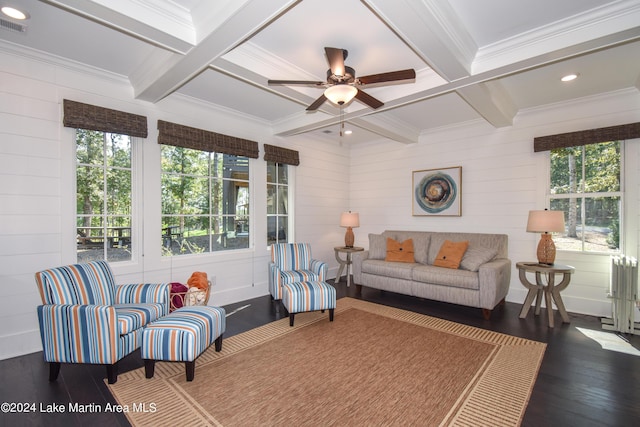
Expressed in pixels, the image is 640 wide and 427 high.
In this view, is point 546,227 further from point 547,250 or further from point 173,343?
point 173,343

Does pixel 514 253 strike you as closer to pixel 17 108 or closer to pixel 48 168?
pixel 48 168

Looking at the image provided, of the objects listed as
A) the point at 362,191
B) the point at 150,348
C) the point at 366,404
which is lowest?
the point at 366,404

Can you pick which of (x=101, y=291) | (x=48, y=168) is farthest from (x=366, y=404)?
(x=48, y=168)

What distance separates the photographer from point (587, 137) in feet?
12.4

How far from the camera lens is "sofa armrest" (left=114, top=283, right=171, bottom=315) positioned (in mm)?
2838

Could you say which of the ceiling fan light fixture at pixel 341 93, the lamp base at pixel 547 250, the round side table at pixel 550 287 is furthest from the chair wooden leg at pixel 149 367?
the lamp base at pixel 547 250

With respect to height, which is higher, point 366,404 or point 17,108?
point 17,108

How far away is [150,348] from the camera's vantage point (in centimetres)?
232

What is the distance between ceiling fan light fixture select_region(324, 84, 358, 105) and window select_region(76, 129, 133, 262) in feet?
8.19

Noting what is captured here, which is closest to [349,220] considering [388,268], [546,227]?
[388,268]

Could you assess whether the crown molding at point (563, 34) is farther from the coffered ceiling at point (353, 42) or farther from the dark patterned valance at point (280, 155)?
the dark patterned valance at point (280, 155)

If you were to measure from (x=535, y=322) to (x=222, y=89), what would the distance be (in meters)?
4.61

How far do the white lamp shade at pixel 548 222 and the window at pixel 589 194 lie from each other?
0.67m

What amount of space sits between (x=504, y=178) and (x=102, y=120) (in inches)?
205
